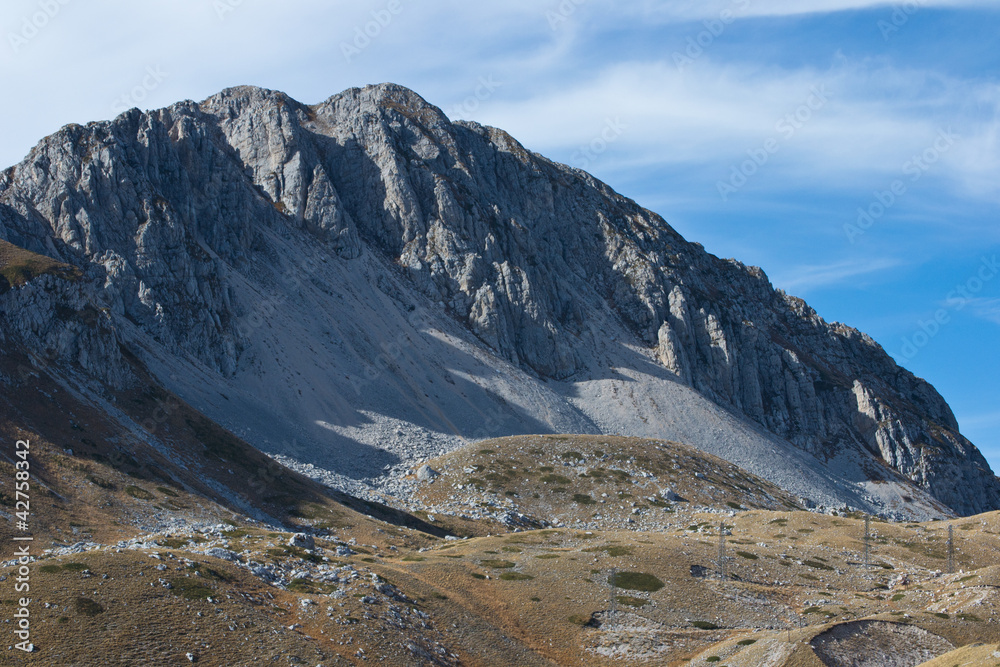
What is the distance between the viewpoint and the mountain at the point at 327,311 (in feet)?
370

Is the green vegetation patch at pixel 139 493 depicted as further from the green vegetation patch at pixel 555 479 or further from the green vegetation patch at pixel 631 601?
the green vegetation patch at pixel 555 479

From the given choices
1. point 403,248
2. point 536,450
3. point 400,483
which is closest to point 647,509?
point 536,450

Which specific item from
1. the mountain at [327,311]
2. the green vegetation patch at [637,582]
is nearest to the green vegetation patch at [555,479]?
the mountain at [327,311]

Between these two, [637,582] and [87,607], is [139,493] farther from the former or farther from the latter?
[637,582]

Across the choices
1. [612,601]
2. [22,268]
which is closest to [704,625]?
[612,601]

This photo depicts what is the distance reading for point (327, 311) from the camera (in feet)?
497

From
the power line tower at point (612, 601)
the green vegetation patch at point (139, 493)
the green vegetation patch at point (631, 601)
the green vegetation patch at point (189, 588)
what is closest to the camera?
the green vegetation patch at point (189, 588)

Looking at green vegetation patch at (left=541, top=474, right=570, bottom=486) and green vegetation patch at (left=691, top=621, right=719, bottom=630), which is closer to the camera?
green vegetation patch at (left=691, top=621, right=719, bottom=630)

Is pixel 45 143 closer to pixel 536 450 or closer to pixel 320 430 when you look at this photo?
pixel 320 430

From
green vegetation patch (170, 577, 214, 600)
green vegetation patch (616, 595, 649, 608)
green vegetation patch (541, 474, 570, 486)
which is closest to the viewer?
green vegetation patch (170, 577, 214, 600)

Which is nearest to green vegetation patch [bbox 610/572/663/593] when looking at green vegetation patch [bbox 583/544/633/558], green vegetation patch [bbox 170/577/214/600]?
green vegetation patch [bbox 583/544/633/558]

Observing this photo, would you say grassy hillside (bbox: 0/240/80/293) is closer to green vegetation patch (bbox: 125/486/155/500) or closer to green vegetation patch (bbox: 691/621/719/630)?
Answer: green vegetation patch (bbox: 125/486/155/500)

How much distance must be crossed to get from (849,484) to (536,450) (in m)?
96.0

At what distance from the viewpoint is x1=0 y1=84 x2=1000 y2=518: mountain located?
113 m
